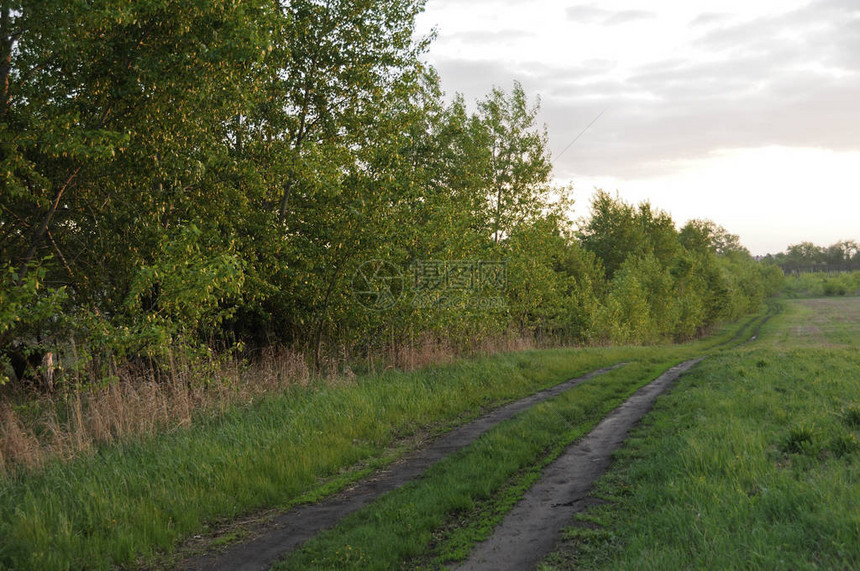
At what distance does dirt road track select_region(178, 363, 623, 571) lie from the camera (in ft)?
19.3

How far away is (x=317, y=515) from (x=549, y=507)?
303 centimetres

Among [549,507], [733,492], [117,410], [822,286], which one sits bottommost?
[822,286]

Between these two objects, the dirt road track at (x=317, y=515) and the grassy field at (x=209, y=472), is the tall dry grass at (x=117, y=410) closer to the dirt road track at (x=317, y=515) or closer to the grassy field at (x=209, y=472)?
the grassy field at (x=209, y=472)

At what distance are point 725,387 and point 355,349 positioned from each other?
11.0 metres

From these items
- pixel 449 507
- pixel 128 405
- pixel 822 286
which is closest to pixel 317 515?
pixel 449 507

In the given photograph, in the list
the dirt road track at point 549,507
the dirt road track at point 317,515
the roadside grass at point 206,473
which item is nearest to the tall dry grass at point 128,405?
the roadside grass at point 206,473

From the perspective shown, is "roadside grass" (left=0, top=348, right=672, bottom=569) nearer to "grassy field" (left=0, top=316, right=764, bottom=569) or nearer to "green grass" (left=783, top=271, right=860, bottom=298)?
"grassy field" (left=0, top=316, right=764, bottom=569)

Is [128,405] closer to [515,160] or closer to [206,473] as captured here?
[206,473]

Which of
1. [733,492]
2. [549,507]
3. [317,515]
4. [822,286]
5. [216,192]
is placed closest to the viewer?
[733,492]

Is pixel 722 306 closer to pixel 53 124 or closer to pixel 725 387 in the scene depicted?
pixel 725 387

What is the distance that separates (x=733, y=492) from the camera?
6250 millimetres

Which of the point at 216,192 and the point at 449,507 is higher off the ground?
the point at 216,192

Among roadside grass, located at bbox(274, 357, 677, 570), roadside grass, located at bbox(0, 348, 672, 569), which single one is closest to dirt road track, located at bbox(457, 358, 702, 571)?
roadside grass, located at bbox(274, 357, 677, 570)

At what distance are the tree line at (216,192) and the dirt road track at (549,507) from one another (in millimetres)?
6749
